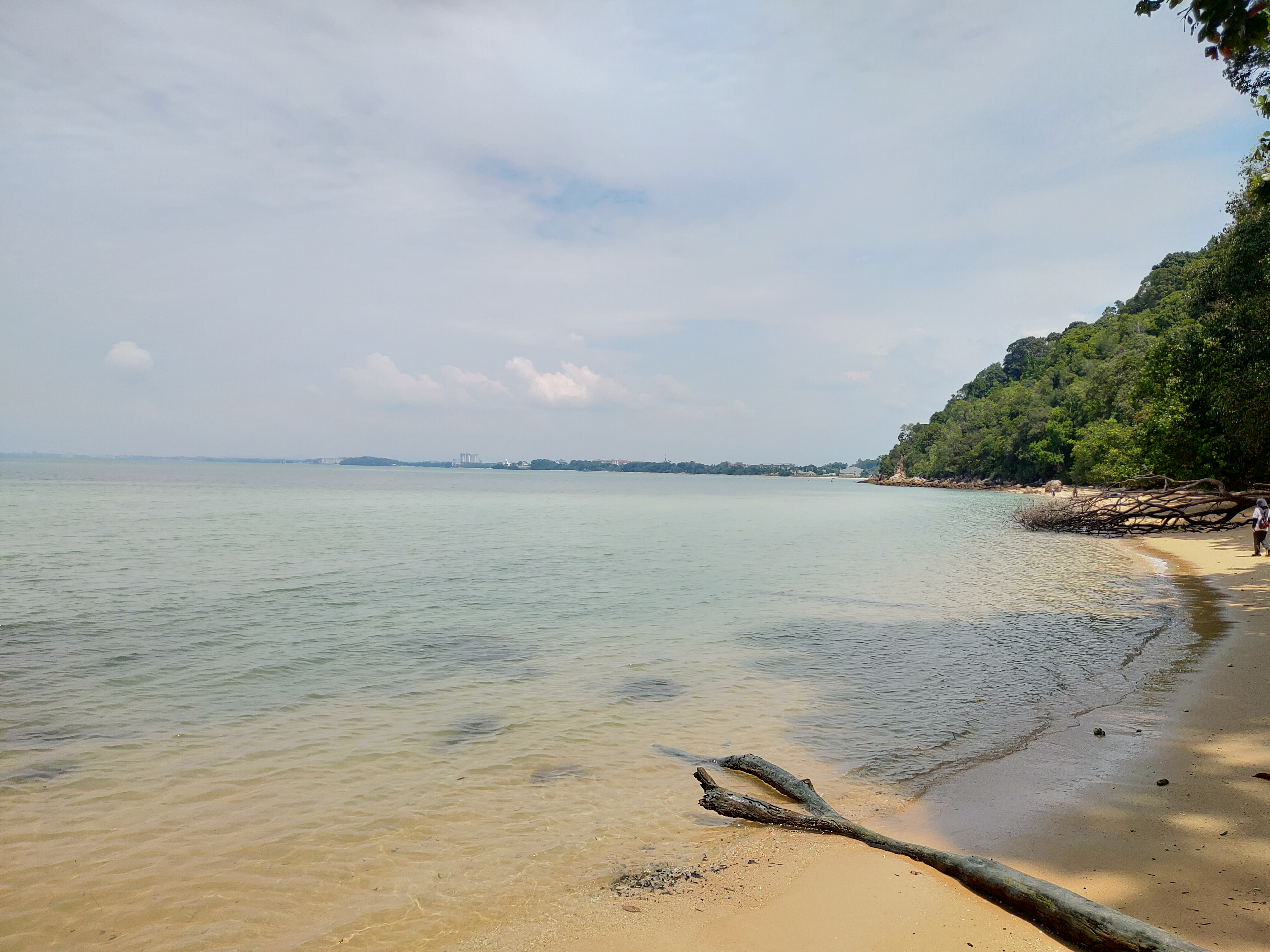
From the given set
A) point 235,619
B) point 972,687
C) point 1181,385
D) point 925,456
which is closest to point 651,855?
point 972,687

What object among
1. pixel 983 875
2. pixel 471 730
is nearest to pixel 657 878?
pixel 983 875

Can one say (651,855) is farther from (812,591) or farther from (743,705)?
(812,591)

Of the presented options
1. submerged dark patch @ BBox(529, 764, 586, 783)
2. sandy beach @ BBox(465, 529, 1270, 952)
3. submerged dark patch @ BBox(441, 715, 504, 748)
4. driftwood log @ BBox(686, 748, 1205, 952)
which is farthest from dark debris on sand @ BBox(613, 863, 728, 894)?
submerged dark patch @ BBox(441, 715, 504, 748)

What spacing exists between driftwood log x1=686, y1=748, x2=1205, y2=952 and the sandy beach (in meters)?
0.09

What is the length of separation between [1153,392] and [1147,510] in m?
8.19

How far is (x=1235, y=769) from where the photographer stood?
587 centimetres

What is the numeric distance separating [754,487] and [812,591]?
152326 millimetres

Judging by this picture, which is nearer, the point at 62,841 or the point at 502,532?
the point at 62,841

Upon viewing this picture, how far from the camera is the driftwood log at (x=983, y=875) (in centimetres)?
337

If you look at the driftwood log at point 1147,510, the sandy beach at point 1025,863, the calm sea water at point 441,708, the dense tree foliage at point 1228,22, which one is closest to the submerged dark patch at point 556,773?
the calm sea water at point 441,708

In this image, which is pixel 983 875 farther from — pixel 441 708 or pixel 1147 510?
pixel 1147 510

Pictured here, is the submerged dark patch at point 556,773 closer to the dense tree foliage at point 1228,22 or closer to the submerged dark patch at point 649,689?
the submerged dark patch at point 649,689

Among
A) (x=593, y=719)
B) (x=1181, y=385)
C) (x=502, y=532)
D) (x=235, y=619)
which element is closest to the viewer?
(x=593, y=719)

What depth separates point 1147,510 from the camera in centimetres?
2622
